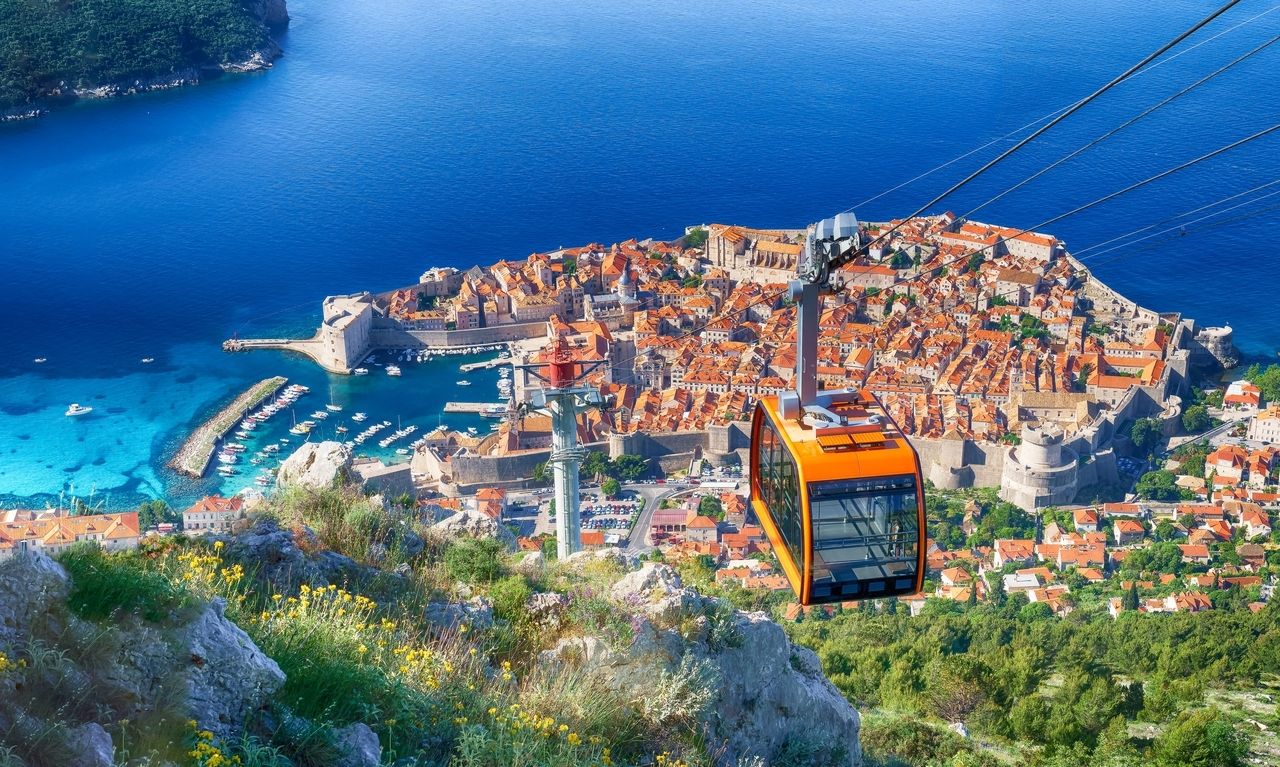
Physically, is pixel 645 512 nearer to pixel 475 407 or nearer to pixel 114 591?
pixel 475 407

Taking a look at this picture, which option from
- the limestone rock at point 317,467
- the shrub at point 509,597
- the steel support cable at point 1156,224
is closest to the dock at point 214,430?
the limestone rock at point 317,467

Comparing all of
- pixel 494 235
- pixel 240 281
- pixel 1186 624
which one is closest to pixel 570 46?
pixel 494 235

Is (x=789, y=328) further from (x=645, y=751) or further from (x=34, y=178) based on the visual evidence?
(x=34, y=178)

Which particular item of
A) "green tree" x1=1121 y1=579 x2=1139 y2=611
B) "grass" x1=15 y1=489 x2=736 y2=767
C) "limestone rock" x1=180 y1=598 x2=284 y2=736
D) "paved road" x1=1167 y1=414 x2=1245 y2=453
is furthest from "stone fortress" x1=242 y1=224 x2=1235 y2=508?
Result: "limestone rock" x1=180 y1=598 x2=284 y2=736

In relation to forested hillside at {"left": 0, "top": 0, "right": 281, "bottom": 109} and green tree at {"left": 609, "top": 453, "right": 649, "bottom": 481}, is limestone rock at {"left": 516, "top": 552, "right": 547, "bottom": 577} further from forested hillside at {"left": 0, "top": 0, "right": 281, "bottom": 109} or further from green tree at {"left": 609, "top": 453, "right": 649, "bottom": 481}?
forested hillside at {"left": 0, "top": 0, "right": 281, "bottom": 109}

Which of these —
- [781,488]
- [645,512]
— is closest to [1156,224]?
[645,512]
